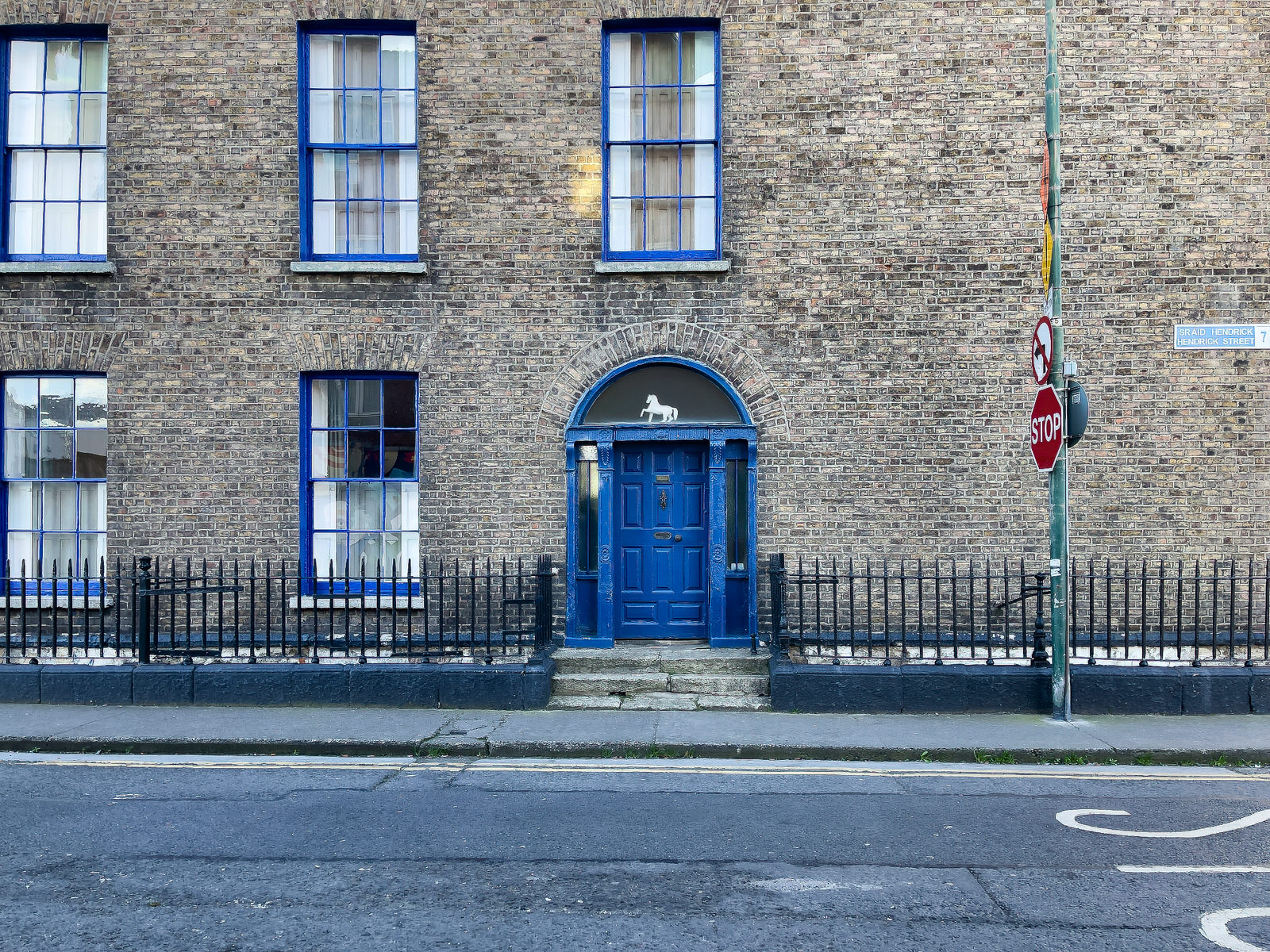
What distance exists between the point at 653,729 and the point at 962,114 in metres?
7.40

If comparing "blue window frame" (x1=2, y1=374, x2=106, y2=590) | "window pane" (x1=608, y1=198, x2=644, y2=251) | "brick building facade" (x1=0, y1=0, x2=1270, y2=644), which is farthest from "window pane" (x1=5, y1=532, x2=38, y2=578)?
"window pane" (x1=608, y1=198, x2=644, y2=251)

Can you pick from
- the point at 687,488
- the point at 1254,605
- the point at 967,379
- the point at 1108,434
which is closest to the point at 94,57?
the point at 687,488

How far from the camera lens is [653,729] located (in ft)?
27.4

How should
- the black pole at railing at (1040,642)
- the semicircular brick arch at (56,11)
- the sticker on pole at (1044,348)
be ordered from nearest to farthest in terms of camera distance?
the sticker on pole at (1044,348)
the black pole at railing at (1040,642)
the semicircular brick arch at (56,11)

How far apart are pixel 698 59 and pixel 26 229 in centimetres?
792

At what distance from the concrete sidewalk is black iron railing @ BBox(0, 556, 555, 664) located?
140 cm

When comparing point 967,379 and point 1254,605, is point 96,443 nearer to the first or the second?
point 967,379

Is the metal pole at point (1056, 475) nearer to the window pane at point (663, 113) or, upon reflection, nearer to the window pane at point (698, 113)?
the window pane at point (698, 113)

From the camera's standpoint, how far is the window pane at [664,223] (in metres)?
11.1

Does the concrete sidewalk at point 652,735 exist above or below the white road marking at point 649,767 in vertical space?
above

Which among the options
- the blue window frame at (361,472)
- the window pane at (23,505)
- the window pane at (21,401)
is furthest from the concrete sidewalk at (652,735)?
the window pane at (21,401)

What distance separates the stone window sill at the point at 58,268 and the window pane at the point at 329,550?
3.73 meters

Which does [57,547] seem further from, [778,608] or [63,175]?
[778,608]

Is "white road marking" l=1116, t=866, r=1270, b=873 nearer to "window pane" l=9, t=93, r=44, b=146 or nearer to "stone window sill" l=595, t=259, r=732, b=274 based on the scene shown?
"stone window sill" l=595, t=259, r=732, b=274
